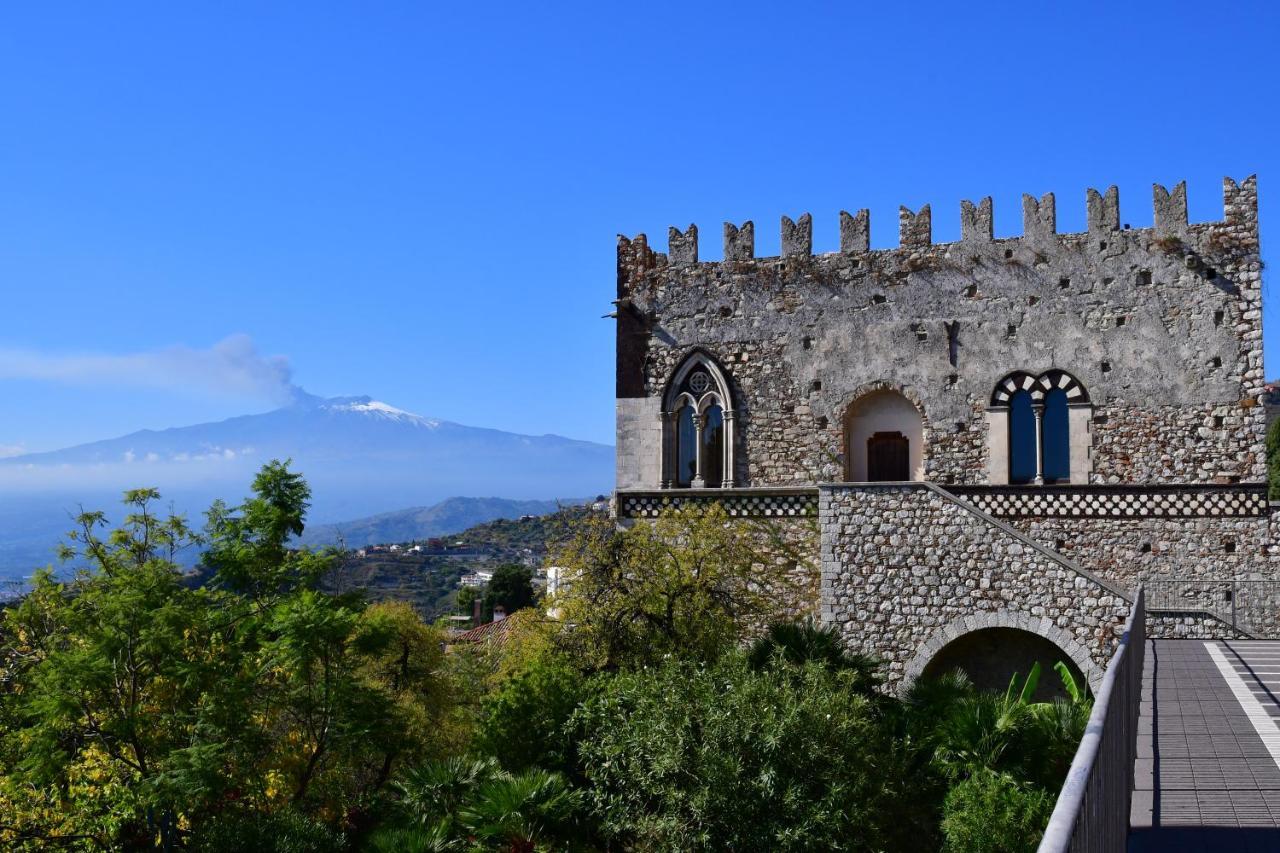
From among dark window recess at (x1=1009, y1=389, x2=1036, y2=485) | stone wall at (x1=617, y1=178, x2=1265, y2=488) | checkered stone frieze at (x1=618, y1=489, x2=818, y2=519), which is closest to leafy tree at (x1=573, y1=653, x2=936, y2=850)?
checkered stone frieze at (x1=618, y1=489, x2=818, y2=519)

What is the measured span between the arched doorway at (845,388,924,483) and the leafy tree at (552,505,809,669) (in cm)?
316

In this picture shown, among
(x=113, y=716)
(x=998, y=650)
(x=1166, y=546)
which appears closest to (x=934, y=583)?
(x=998, y=650)

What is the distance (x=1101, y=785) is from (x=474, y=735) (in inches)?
590

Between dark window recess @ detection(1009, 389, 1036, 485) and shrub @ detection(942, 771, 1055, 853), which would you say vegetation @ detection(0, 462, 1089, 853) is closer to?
shrub @ detection(942, 771, 1055, 853)

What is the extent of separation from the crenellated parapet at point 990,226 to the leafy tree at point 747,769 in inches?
438

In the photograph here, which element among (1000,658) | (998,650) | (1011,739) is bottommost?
(1011,739)

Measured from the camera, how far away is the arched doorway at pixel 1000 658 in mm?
20781

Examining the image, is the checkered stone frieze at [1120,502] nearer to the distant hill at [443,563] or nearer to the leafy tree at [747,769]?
the leafy tree at [747,769]

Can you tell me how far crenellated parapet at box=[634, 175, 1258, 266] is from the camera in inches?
904

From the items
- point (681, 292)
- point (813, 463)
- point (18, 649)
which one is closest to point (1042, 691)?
point (813, 463)

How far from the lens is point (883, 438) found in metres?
25.6

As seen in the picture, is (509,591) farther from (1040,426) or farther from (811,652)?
(811,652)

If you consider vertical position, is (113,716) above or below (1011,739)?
above

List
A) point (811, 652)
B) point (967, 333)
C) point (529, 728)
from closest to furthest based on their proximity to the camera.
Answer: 1. point (529, 728)
2. point (811, 652)
3. point (967, 333)
